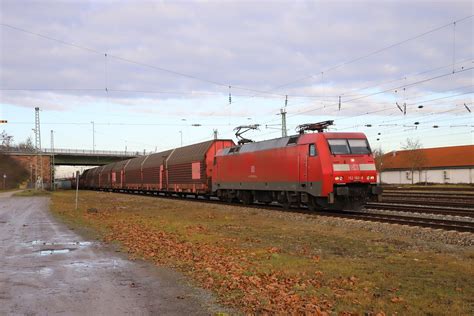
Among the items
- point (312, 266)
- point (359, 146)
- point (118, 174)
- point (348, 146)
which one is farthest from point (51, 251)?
point (118, 174)

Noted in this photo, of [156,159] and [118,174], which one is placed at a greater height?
[156,159]

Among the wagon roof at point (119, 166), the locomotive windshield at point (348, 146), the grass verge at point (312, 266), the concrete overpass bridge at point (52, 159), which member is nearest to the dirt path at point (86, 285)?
the grass verge at point (312, 266)

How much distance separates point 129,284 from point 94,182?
72.7 metres

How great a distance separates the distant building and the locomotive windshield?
57.9 metres

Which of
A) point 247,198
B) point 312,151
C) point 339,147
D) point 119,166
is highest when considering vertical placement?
point 119,166

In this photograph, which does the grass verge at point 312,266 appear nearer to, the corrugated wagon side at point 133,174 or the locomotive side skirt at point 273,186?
the locomotive side skirt at point 273,186

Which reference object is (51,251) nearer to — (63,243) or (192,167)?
(63,243)

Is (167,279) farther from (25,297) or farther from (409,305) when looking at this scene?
(409,305)

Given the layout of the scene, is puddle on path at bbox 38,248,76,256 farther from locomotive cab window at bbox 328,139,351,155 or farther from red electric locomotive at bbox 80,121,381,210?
locomotive cab window at bbox 328,139,351,155

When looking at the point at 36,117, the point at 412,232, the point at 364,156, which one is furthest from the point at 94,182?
the point at 412,232

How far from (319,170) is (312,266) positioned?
1148 centimetres

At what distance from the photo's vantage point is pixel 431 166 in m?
82.2

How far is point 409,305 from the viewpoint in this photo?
6152mm

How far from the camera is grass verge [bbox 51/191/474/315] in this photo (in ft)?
20.8
